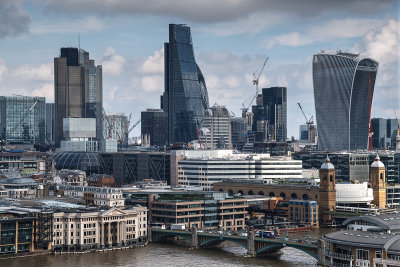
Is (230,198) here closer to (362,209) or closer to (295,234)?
(295,234)

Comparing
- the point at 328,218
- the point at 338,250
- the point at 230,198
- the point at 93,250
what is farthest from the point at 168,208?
the point at 338,250

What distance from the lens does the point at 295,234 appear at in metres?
165

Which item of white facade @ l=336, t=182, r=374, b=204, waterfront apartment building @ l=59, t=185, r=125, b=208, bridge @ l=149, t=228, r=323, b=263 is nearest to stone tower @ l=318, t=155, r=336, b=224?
white facade @ l=336, t=182, r=374, b=204

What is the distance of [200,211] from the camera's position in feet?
562

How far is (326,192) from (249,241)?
4848 centimetres

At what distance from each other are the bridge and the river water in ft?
5.70

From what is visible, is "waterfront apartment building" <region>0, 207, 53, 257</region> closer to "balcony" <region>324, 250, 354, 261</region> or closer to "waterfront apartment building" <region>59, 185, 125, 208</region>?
"waterfront apartment building" <region>59, 185, 125, 208</region>

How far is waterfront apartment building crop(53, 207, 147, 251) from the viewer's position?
146000 millimetres

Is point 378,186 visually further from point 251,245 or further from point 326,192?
point 251,245

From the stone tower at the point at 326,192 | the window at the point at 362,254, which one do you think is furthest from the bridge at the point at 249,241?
the stone tower at the point at 326,192

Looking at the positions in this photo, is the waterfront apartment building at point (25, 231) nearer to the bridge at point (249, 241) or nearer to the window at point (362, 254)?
the bridge at point (249, 241)

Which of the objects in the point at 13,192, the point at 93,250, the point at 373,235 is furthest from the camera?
the point at 13,192

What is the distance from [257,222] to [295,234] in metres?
18.8

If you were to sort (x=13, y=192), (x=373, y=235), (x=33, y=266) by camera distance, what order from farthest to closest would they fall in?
(x=13, y=192), (x=33, y=266), (x=373, y=235)
